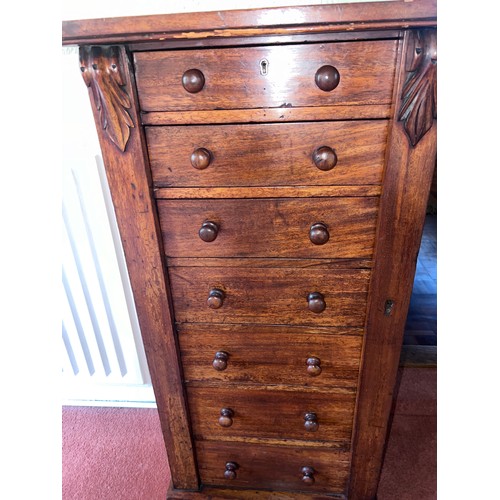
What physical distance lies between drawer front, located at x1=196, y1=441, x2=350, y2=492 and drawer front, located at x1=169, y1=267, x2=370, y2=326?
1.34ft

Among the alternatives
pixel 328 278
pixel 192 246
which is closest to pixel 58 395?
pixel 192 246

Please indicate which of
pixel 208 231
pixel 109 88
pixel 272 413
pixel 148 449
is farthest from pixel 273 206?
pixel 148 449

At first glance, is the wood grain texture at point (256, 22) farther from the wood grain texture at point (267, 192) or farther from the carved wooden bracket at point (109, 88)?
the wood grain texture at point (267, 192)

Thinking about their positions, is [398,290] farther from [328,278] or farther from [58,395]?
[58,395]

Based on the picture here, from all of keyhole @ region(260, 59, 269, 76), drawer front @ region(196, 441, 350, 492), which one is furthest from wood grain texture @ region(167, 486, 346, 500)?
keyhole @ region(260, 59, 269, 76)

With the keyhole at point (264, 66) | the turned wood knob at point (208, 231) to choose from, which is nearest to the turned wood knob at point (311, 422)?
the turned wood knob at point (208, 231)

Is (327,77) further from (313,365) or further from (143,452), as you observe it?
(143,452)

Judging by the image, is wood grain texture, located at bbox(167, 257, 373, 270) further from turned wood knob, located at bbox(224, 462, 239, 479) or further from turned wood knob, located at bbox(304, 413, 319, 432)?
turned wood knob, located at bbox(224, 462, 239, 479)

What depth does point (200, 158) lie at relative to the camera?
28.0 inches

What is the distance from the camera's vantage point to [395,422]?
146 cm

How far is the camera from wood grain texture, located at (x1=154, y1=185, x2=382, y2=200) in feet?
2.40

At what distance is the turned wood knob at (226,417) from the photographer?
98 cm

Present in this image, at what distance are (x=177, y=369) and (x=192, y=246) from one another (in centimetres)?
32

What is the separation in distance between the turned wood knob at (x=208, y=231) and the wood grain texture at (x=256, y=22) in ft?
1.08
